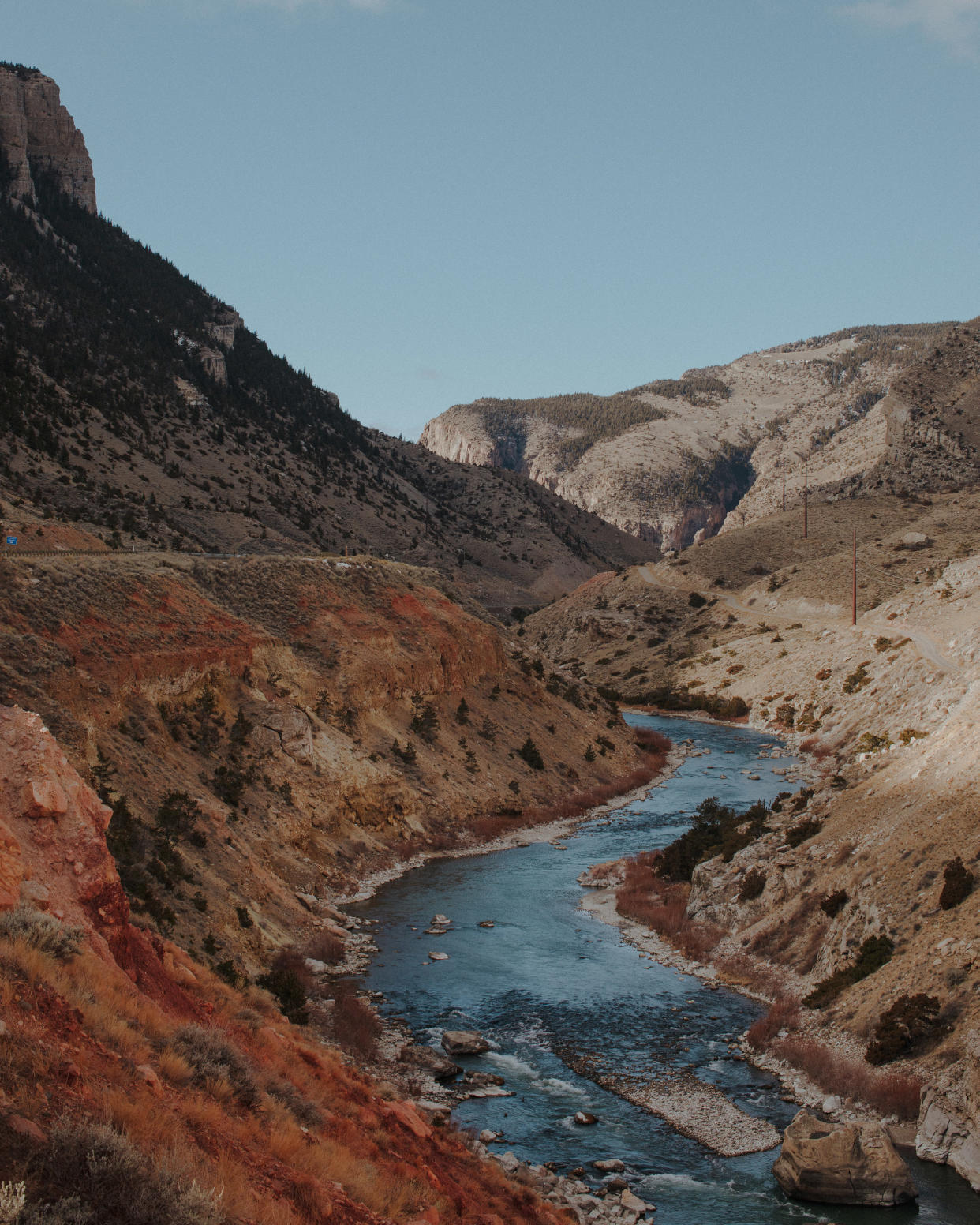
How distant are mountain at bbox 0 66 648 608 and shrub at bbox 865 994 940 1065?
131ft

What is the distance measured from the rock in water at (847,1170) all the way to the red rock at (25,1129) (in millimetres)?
14996

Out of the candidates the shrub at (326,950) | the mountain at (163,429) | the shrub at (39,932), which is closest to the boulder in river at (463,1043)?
the shrub at (326,950)

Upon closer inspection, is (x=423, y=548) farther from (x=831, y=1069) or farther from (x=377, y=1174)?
(x=377, y=1174)

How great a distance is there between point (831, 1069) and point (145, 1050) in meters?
16.9

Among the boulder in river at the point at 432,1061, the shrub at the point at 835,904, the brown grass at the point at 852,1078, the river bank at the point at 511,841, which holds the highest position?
the shrub at the point at 835,904

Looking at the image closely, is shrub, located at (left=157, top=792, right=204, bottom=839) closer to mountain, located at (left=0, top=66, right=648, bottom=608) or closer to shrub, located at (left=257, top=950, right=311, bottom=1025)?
shrub, located at (left=257, top=950, right=311, bottom=1025)

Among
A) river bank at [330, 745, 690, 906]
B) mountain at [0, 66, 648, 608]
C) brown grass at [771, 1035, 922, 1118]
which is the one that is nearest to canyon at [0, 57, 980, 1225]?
brown grass at [771, 1035, 922, 1118]

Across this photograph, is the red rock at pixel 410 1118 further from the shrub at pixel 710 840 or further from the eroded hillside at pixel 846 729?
the shrub at pixel 710 840

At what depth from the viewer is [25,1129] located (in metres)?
8.86

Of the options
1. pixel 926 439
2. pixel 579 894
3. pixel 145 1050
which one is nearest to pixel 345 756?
pixel 579 894

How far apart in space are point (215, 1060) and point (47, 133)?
13029cm

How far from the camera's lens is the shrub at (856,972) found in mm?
26859

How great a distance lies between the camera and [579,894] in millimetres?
40156

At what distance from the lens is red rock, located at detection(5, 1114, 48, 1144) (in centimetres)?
882
